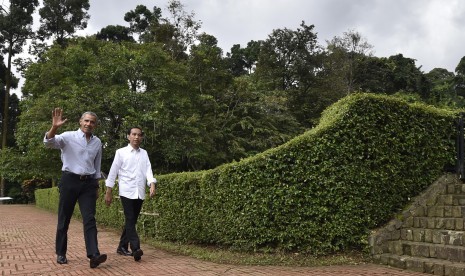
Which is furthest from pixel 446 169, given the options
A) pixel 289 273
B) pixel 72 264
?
pixel 72 264

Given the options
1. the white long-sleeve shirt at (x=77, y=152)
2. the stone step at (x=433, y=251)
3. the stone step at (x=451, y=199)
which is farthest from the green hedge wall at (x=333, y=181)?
the white long-sleeve shirt at (x=77, y=152)

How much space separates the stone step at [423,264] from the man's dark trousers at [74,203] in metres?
3.85

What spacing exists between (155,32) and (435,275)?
27.9 m

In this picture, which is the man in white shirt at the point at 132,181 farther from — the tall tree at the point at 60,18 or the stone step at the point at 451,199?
the tall tree at the point at 60,18

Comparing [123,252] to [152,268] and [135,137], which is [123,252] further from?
[135,137]

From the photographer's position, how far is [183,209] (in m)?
7.47

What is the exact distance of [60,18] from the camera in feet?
121

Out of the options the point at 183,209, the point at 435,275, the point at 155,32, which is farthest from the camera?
the point at 155,32

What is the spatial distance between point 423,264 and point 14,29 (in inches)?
1612

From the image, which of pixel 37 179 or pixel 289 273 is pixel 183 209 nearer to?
pixel 289 273

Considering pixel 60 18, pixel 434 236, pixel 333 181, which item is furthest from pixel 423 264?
pixel 60 18

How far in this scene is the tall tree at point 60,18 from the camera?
36656 millimetres

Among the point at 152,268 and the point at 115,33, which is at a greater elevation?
the point at 115,33

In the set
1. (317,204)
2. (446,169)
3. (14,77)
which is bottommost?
(317,204)
